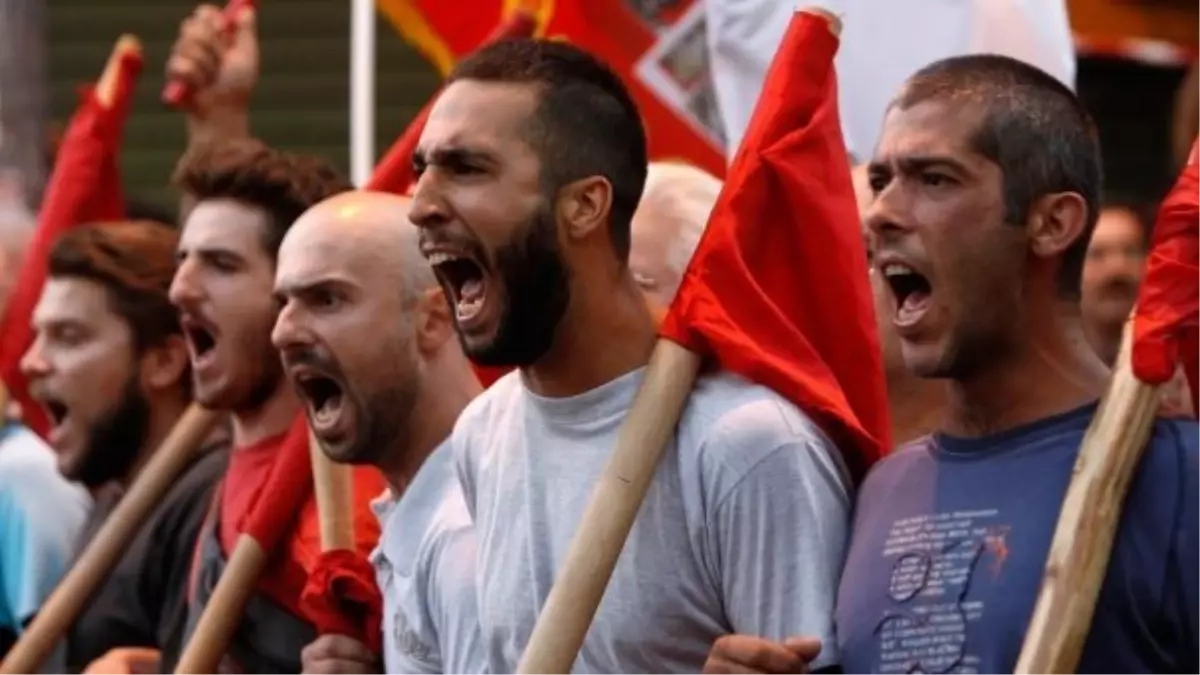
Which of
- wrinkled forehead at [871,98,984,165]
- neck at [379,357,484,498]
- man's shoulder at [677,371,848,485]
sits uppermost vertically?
wrinkled forehead at [871,98,984,165]

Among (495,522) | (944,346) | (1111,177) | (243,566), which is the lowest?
(1111,177)

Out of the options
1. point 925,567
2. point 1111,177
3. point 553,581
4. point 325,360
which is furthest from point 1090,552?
point 1111,177

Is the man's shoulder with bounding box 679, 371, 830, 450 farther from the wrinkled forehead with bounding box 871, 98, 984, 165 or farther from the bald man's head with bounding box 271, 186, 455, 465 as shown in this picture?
the bald man's head with bounding box 271, 186, 455, 465

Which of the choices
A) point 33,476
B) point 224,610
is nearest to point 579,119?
point 224,610

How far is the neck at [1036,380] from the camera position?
4.79m

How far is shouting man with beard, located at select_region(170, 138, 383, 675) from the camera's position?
671 centimetres

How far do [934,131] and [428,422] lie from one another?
1506mm

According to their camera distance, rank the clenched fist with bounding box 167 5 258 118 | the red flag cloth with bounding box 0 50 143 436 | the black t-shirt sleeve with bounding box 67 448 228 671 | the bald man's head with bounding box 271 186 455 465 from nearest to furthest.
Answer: the bald man's head with bounding box 271 186 455 465, the black t-shirt sleeve with bounding box 67 448 228 671, the clenched fist with bounding box 167 5 258 118, the red flag cloth with bounding box 0 50 143 436

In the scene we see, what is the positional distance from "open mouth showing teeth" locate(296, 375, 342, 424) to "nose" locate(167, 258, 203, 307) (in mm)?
741

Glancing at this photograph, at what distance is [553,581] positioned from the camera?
517 cm

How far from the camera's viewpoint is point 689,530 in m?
5.04

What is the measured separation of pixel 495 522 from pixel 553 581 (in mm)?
178

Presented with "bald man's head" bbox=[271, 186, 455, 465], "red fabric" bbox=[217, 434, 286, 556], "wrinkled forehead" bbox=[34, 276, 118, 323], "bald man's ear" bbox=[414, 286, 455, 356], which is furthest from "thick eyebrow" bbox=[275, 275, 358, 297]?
"wrinkled forehead" bbox=[34, 276, 118, 323]

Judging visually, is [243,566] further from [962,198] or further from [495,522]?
[962,198]
